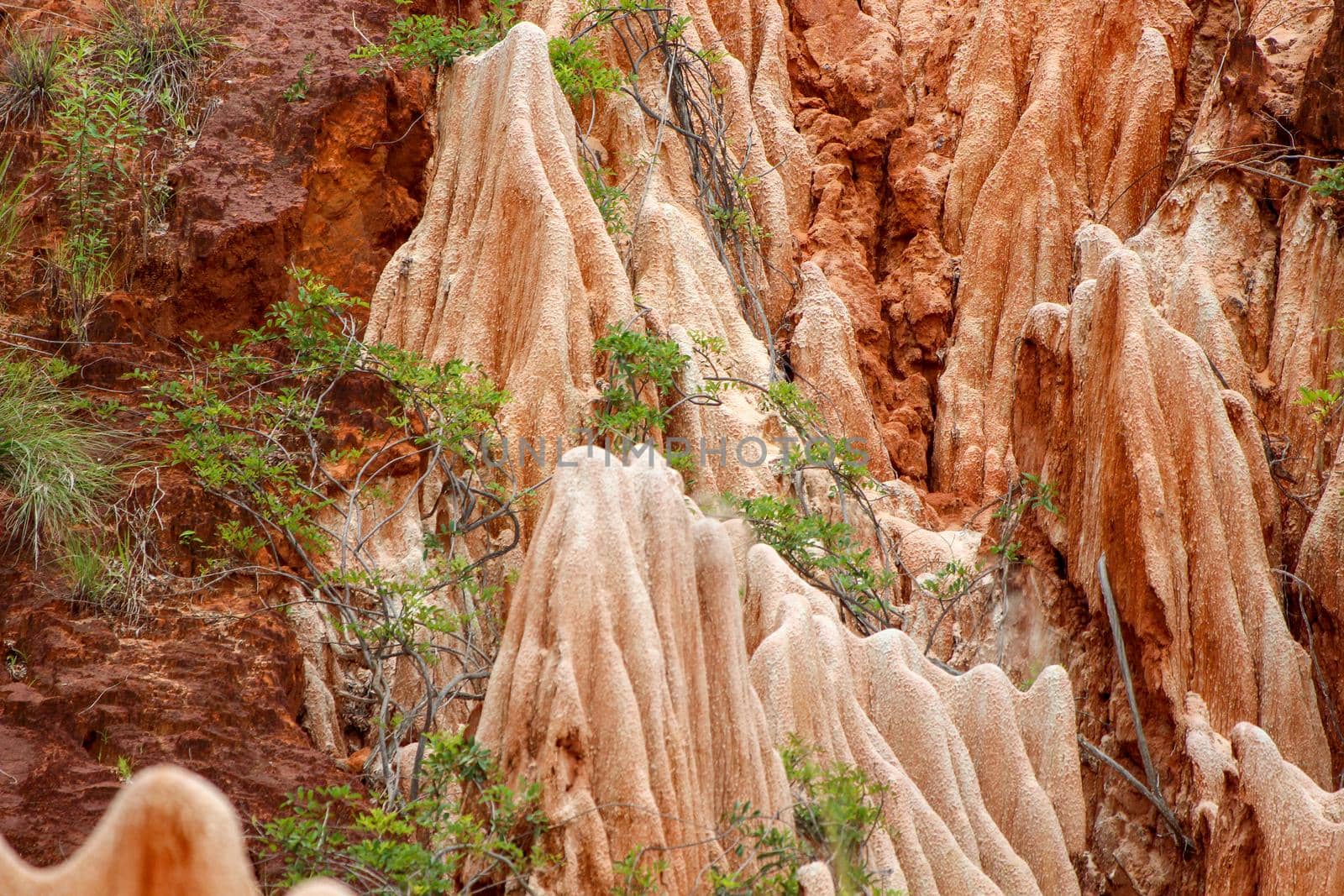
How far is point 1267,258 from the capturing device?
11.5 meters

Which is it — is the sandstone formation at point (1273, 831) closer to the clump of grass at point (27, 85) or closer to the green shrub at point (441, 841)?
the green shrub at point (441, 841)

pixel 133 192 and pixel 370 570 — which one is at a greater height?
pixel 133 192

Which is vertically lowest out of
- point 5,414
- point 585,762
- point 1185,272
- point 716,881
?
point 716,881

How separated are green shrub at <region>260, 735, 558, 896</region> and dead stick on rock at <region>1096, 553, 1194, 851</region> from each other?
161 inches

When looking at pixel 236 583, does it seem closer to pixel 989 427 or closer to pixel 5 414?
pixel 5 414

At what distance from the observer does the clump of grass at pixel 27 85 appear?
415 inches

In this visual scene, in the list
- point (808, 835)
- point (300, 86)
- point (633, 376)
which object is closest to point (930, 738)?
point (808, 835)

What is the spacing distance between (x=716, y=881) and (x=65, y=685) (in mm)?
3261

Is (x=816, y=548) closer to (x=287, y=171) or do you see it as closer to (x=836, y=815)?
(x=836, y=815)

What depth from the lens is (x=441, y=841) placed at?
257 inches

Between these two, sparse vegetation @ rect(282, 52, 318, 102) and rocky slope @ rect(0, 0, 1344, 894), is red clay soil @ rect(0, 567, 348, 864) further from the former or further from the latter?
sparse vegetation @ rect(282, 52, 318, 102)

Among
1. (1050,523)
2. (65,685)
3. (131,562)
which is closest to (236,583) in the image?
(131,562)

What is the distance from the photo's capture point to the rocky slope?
696 centimetres

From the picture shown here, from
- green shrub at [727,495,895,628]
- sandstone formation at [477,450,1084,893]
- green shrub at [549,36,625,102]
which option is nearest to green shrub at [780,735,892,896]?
sandstone formation at [477,450,1084,893]
